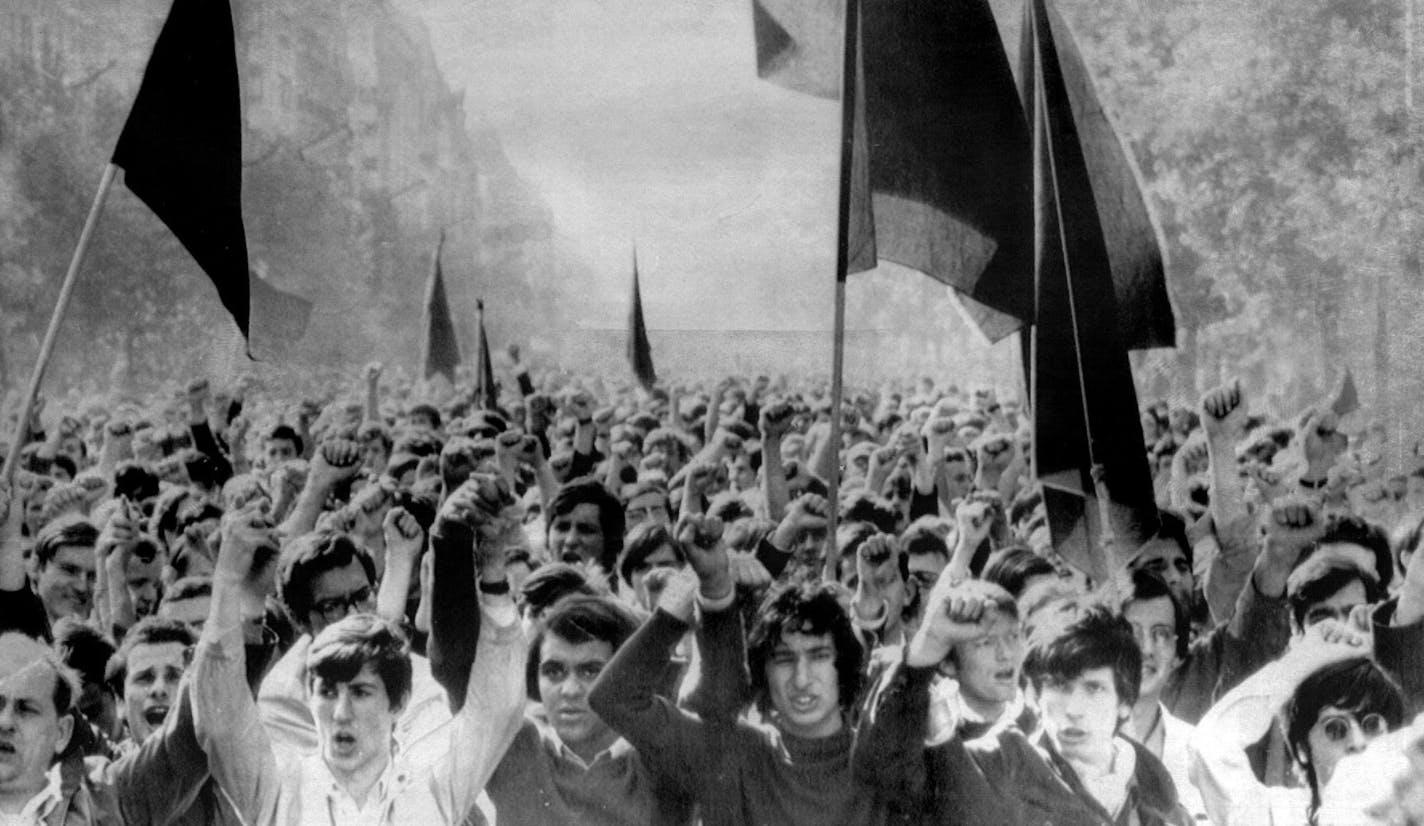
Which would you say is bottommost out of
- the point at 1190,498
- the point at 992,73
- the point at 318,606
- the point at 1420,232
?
the point at 318,606

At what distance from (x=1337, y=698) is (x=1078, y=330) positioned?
1.46 meters

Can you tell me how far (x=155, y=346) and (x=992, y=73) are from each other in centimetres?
304

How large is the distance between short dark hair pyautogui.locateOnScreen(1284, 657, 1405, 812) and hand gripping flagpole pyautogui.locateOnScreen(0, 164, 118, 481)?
4342 mm

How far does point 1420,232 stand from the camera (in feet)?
18.6

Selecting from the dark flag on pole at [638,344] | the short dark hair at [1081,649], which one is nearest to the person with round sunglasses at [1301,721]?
the short dark hair at [1081,649]

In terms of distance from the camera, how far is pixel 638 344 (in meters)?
5.55

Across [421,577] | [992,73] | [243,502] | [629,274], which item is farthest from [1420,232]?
[243,502]

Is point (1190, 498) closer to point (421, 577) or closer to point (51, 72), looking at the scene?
point (421, 577)

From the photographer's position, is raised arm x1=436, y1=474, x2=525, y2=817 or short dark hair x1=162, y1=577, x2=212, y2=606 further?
short dark hair x1=162, y1=577, x2=212, y2=606

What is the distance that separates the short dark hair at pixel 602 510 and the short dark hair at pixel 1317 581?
2.22m

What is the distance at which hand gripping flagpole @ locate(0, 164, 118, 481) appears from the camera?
18.3 ft

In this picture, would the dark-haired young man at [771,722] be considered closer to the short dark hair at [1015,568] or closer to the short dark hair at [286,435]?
the short dark hair at [1015,568]

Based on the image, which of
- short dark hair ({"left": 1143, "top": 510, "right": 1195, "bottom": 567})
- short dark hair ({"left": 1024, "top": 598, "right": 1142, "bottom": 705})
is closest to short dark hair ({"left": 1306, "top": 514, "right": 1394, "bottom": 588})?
short dark hair ({"left": 1143, "top": 510, "right": 1195, "bottom": 567})

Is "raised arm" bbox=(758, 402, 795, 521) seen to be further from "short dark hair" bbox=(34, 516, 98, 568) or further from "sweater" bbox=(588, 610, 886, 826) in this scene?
"short dark hair" bbox=(34, 516, 98, 568)
